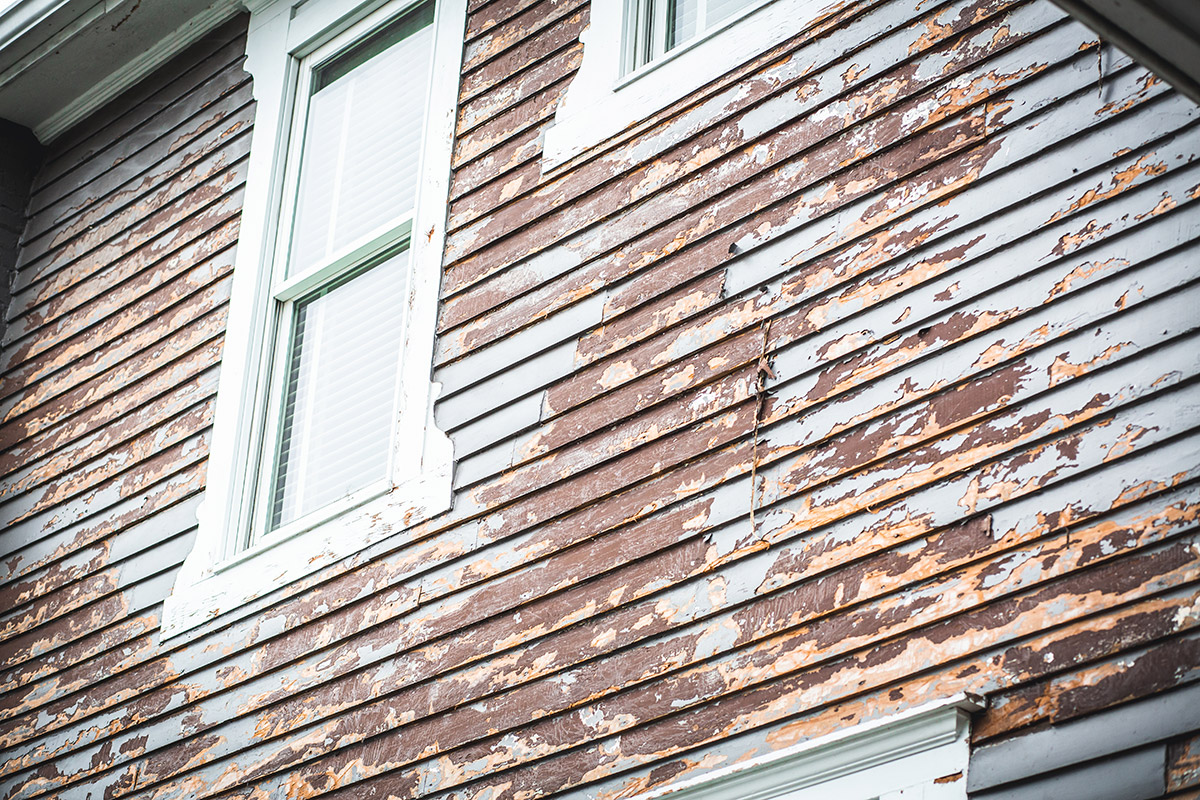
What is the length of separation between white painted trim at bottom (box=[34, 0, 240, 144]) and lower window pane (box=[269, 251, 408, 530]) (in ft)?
5.75

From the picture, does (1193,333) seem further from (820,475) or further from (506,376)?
(506,376)

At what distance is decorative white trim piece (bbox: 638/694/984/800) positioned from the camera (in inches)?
134

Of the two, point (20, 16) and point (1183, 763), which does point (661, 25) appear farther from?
point (20, 16)

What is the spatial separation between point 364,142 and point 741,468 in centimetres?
254

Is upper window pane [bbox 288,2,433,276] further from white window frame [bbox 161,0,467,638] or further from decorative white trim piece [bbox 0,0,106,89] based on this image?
decorative white trim piece [bbox 0,0,106,89]

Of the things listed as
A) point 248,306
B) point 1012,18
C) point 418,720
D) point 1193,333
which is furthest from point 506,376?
point 1193,333

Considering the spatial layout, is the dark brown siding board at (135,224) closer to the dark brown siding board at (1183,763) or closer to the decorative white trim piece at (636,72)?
the decorative white trim piece at (636,72)

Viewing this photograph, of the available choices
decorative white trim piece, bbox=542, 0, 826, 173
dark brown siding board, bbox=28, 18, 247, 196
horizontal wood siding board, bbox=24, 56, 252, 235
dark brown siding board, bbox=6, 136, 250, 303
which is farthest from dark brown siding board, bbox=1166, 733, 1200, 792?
dark brown siding board, bbox=28, 18, 247, 196

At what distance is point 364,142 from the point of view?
5969 mm

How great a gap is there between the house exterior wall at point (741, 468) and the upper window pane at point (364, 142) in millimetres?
325

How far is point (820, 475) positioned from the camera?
3965mm

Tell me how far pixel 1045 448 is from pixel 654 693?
3.98 feet

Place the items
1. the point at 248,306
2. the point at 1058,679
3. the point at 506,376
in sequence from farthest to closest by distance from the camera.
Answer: the point at 248,306, the point at 506,376, the point at 1058,679

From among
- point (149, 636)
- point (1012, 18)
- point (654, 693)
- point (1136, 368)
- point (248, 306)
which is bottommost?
point (654, 693)
